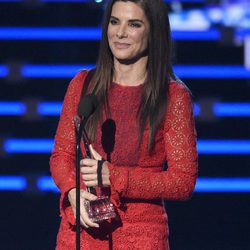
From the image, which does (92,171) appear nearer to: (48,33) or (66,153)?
(66,153)

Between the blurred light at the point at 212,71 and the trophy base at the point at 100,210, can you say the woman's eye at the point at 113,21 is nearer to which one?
the trophy base at the point at 100,210

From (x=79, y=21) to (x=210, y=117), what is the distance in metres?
0.93

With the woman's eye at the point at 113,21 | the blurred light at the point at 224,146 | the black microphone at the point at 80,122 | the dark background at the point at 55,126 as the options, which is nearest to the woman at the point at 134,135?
the woman's eye at the point at 113,21

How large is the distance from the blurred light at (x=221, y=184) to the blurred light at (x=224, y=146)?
0.16m

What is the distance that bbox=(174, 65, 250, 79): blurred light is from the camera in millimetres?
5062

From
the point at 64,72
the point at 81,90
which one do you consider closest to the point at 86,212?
the point at 81,90

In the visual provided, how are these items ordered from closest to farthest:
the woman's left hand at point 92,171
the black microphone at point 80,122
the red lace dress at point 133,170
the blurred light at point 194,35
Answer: the black microphone at point 80,122, the woman's left hand at point 92,171, the red lace dress at point 133,170, the blurred light at point 194,35

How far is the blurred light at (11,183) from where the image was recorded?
5.12 meters

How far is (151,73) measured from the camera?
2.80 metres

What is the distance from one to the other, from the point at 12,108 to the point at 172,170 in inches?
98.3

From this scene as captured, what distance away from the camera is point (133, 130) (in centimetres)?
273

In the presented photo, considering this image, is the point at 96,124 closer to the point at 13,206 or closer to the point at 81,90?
the point at 81,90

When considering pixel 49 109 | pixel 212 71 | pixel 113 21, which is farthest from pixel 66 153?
pixel 212 71

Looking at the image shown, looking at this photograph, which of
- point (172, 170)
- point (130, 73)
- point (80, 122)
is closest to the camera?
point (80, 122)
